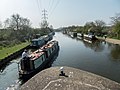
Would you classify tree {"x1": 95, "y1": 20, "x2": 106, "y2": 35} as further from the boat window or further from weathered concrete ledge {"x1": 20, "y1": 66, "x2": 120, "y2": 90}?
weathered concrete ledge {"x1": 20, "y1": 66, "x2": 120, "y2": 90}

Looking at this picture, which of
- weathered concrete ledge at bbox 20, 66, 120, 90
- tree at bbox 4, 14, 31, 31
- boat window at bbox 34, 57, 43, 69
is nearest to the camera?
weathered concrete ledge at bbox 20, 66, 120, 90

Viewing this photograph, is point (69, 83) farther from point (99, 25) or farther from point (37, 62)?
point (99, 25)

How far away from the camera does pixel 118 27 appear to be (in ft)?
176

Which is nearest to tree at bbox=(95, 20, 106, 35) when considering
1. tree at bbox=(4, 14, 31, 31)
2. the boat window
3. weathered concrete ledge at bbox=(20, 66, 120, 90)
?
tree at bbox=(4, 14, 31, 31)

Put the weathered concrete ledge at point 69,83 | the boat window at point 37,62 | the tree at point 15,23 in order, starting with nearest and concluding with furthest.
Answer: the weathered concrete ledge at point 69,83 → the boat window at point 37,62 → the tree at point 15,23

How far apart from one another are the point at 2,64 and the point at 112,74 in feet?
45.1

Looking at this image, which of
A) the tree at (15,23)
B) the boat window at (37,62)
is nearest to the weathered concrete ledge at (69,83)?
the boat window at (37,62)

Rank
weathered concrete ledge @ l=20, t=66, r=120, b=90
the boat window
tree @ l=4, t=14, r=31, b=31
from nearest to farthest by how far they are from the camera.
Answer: weathered concrete ledge @ l=20, t=66, r=120, b=90 < the boat window < tree @ l=4, t=14, r=31, b=31

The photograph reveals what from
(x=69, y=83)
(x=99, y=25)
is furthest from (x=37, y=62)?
(x=99, y=25)

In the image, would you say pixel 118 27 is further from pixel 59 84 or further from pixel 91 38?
pixel 59 84

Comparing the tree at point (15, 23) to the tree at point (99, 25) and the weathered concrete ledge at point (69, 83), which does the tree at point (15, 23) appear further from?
the weathered concrete ledge at point (69, 83)

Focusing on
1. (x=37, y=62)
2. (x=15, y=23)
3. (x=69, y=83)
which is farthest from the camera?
(x=15, y=23)

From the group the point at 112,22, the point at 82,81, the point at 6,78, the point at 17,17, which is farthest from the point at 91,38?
the point at 82,81

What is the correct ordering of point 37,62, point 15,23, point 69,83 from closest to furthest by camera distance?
1. point 69,83
2. point 37,62
3. point 15,23
